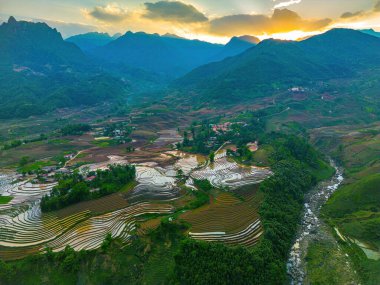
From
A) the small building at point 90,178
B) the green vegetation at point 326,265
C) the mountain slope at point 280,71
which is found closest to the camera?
the green vegetation at point 326,265

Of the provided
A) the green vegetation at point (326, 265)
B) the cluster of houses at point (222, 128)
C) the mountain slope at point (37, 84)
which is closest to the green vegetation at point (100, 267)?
the green vegetation at point (326, 265)

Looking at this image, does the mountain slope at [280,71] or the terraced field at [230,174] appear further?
the mountain slope at [280,71]

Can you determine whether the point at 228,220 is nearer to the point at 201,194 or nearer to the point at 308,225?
the point at 201,194

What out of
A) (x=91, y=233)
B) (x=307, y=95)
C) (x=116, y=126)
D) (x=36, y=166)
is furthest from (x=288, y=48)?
(x=91, y=233)

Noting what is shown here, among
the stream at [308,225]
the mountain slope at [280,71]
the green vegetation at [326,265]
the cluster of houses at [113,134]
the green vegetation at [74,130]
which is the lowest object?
the green vegetation at [326,265]

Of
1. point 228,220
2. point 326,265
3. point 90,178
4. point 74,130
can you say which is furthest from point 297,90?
point 326,265

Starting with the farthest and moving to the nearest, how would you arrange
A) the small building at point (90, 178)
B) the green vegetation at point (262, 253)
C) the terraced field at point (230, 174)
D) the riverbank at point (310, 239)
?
1. the small building at point (90, 178)
2. the terraced field at point (230, 174)
3. the riverbank at point (310, 239)
4. the green vegetation at point (262, 253)

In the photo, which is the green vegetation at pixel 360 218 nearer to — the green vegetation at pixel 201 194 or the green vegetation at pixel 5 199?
the green vegetation at pixel 201 194
